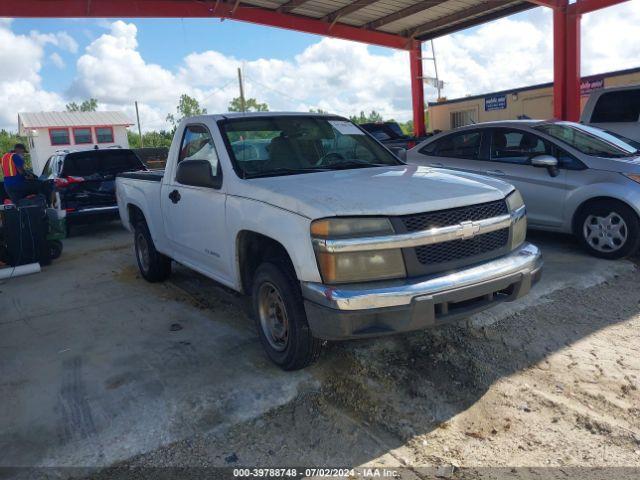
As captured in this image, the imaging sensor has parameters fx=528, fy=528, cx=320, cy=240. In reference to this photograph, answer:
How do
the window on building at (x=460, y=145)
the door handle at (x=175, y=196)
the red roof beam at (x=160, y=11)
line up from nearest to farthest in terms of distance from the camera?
1. the door handle at (x=175, y=196)
2. the window on building at (x=460, y=145)
3. the red roof beam at (x=160, y=11)

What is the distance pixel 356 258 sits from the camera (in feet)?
10.2

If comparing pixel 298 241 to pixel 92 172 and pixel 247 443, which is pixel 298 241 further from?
pixel 92 172

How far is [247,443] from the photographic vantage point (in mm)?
3002

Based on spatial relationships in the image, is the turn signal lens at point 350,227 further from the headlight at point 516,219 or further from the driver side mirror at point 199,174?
the driver side mirror at point 199,174

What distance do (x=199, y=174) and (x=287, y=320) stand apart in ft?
4.65

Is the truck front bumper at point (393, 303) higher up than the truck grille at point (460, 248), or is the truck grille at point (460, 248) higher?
the truck grille at point (460, 248)

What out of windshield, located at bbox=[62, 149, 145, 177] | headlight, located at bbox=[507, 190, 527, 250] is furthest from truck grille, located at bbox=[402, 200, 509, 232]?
windshield, located at bbox=[62, 149, 145, 177]

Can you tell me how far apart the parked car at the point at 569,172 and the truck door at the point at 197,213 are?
13.3ft

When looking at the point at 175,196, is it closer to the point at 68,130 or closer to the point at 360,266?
the point at 360,266

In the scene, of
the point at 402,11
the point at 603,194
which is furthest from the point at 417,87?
the point at 603,194

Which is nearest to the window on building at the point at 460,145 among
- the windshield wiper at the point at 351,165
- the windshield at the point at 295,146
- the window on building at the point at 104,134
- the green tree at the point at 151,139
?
the windshield at the point at 295,146

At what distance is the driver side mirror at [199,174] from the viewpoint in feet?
13.5

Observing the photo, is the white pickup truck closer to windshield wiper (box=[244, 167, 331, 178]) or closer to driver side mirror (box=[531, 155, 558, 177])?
windshield wiper (box=[244, 167, 331, 178])

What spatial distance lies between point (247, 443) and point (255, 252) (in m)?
1.49
